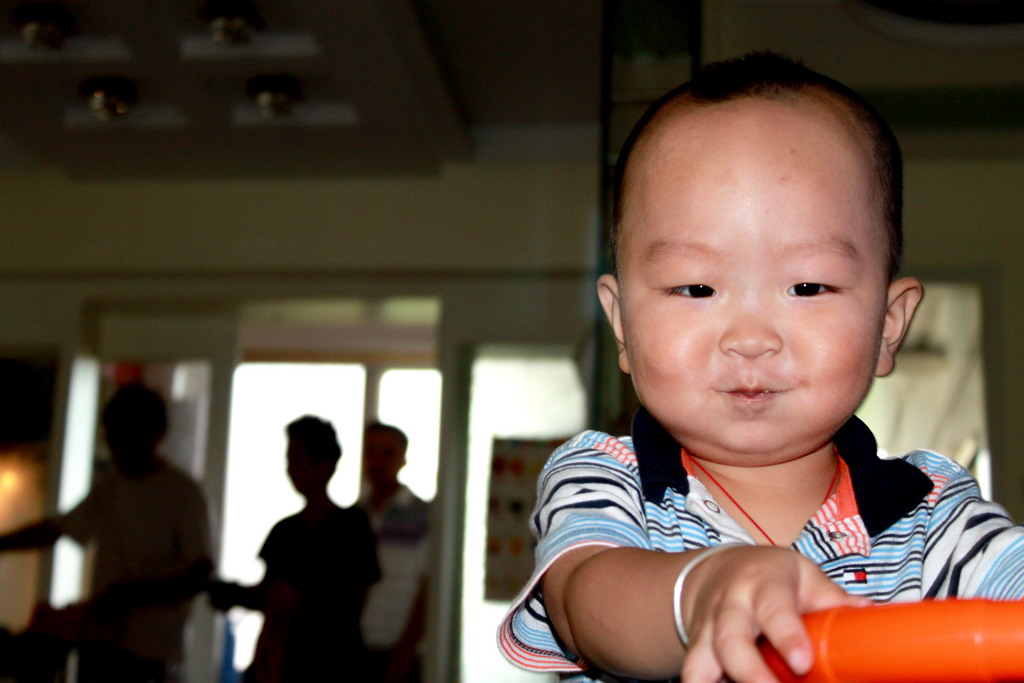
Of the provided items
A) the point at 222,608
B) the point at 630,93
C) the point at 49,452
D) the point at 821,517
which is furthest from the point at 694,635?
the point at 49,452

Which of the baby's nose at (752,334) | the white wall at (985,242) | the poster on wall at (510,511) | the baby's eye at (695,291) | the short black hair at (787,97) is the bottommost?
the poster on wall at (510,511)

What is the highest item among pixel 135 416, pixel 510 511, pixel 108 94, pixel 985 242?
pixel 108 94

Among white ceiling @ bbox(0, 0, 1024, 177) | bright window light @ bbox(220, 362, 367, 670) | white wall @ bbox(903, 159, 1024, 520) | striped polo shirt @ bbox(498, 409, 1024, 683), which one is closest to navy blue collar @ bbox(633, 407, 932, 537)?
striped polo shirt @ bbox(498, 409, 1024, 683)

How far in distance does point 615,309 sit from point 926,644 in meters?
0.32

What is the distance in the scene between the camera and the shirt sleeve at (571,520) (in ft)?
1.21

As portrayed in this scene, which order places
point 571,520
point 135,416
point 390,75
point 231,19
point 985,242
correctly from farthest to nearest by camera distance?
point 135,416, point 390,75, point 231,19, point 985,242, point 571,520

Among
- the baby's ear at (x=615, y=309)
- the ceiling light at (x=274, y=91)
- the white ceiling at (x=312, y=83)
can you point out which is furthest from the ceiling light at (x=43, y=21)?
the baby's ear at (x=615, y=309)

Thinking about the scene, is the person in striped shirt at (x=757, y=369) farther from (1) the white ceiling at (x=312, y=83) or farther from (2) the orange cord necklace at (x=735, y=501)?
(1) the white ceiling at (x=312, y=83)

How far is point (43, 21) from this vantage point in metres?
2.05

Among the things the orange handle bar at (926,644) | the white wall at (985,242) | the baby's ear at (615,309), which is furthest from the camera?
the white wall at (985,242)

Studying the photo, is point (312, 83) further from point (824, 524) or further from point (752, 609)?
point (752, 609)

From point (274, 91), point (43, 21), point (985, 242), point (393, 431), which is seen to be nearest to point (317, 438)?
point (393, 431)

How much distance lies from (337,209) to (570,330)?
29.5 inches

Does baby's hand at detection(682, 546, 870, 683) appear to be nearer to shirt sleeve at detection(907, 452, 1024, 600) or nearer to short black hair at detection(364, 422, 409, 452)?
shirt sleeve at detection(907, 452, 1024, 600)
